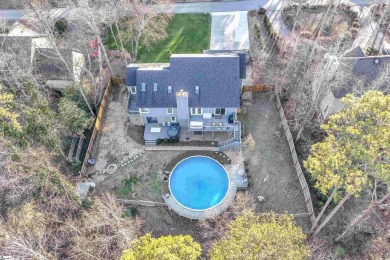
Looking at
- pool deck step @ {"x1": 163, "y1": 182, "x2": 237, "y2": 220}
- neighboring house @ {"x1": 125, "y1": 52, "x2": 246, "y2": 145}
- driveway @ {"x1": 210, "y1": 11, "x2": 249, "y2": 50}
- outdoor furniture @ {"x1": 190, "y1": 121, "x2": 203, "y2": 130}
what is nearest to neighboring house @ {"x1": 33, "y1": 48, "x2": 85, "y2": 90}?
neighboring house @ {"x1": 125, "y1": 52, "x2": 246, "y2": 145}

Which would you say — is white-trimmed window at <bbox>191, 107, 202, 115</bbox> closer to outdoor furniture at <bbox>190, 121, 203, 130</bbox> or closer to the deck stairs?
outdoor furniture at <bbox>190, 121, 203, 130</bbox>

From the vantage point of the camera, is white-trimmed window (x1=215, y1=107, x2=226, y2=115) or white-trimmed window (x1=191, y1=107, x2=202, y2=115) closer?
white-trimmed window (x1=191, y1=107, x2=202, y2=115)

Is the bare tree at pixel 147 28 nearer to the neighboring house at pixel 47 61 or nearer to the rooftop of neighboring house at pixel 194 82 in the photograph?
the neighboring house at pixel 47 61

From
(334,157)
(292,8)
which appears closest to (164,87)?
(334,157)

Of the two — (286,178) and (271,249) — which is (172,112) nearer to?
(286,178)

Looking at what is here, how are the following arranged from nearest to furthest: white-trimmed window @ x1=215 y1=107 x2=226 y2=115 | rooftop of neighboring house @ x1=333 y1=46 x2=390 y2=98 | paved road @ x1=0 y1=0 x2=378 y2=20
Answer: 1. rooftop of neighboring house @ x1=333 y1=46 x2=390 y2=98
2. white-trimmed window @ x1=215 y1=107 x2=226 y2=115
3. paved road @ x1=0 y1=0 x2=378 y2=20

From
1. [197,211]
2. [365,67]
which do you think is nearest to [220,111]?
[197,211]
